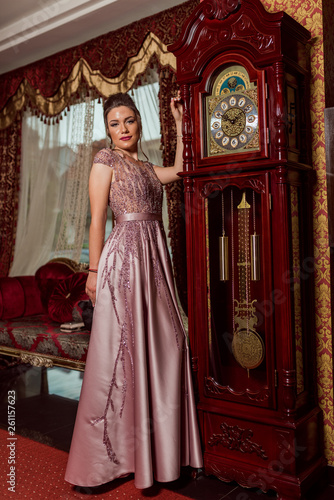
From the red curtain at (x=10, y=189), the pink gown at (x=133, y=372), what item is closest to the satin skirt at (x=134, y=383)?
the pink gown at (x=133, y=372)

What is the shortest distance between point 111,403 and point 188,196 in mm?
944

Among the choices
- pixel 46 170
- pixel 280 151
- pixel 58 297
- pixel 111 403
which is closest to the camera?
pixel 280 151

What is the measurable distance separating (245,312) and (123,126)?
100 cm

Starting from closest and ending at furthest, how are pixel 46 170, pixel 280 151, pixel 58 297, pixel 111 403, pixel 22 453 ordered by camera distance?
pixel 280 151 → pixel 111 403 → pixel 22 453 → pixel 58 297 → pixel 46 170

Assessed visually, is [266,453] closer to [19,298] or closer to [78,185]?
[19,298]

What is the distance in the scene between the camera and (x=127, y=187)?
2.13 meters

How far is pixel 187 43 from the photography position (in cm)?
211

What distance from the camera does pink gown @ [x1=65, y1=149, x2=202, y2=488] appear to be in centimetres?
196

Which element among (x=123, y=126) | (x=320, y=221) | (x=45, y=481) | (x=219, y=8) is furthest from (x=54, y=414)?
(x=219, y=8)

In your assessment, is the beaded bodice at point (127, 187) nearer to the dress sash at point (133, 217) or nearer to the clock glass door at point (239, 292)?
the dress sash at point (133, 217)

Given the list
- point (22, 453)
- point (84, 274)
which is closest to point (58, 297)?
point (84, 274)

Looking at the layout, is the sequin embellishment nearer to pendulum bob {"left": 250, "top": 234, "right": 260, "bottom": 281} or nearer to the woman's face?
the woman's face

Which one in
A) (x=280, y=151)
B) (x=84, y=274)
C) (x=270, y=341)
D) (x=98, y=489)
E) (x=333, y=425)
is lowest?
(x=98, y=489)

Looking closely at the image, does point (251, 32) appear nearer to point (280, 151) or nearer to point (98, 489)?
point (280, 151)
